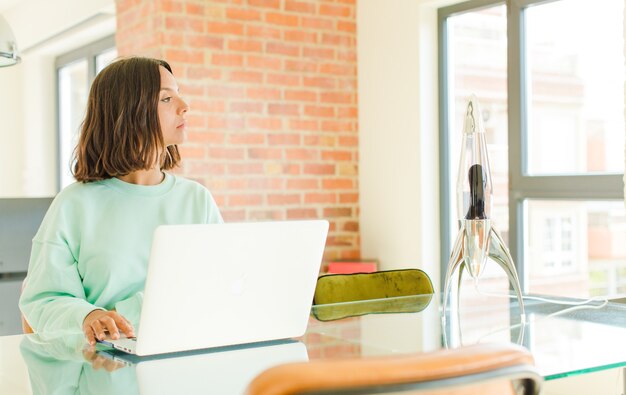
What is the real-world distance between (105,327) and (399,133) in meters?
2.67

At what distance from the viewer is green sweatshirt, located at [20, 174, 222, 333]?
1918 millimetres

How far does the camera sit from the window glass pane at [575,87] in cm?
331

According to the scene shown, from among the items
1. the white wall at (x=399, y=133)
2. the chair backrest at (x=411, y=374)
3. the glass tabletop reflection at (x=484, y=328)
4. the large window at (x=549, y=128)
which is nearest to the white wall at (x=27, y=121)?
the white wall at (x=399, y=133)

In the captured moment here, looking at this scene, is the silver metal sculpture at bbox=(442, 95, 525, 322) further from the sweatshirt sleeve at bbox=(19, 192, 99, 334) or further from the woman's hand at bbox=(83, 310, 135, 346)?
the sweatshirt sleeve at bbox=(19, 192, 99, 334)

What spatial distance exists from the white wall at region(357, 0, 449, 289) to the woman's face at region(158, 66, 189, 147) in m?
1.99

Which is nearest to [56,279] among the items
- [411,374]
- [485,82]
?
[411,374]

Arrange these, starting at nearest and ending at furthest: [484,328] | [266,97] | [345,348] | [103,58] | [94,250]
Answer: [345,348]
[484,328]
[94,250]
[266,97]
[103,58]

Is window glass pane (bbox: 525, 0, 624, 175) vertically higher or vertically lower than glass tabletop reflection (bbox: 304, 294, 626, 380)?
higher

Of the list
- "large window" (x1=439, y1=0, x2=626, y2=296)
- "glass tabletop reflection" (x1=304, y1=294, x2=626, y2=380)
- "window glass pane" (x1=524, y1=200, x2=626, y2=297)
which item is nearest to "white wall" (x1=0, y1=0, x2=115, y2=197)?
"large window" (x1=439, y1=0, x2=626, y2=296)

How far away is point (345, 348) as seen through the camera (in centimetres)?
163

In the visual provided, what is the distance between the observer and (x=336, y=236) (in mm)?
4281

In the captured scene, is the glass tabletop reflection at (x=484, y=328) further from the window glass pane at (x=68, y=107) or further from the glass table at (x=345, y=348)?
the window glass pane at (x=68, y=107)

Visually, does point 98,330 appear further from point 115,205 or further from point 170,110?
point 170,110

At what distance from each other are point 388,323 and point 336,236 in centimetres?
233
